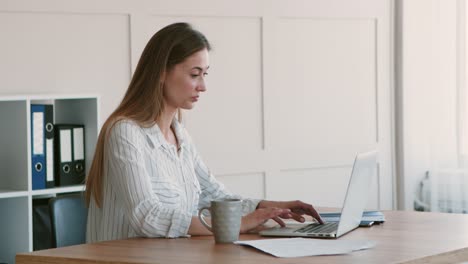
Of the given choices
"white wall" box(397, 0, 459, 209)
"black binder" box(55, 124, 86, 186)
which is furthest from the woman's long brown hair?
"white wall" box(397, 0, 459, 209)

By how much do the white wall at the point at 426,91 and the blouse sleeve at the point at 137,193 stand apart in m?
3.26

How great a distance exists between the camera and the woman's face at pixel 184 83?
2.91 metres

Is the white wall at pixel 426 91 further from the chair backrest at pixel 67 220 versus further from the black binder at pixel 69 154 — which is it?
the chair backrest at pixel 67 220

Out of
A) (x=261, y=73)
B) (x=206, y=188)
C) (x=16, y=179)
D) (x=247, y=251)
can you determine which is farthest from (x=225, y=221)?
(x=261, y=73)

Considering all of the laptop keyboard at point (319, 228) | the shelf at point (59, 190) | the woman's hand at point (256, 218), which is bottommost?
the laptop keyboard at point (319, 228)

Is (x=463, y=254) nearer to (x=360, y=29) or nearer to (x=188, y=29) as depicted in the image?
(x=188, y=29)

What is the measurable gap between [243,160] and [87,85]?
41.3 inches

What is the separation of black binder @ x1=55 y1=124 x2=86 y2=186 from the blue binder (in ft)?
0.15

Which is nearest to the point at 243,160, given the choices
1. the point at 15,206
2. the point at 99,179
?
the point at 15,206

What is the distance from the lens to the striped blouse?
266 cm

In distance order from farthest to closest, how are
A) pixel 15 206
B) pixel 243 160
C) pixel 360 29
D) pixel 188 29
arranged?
1. pixel 360 29
2. pixel 243 160
3. pixel 15 206
4. pixel 188 29

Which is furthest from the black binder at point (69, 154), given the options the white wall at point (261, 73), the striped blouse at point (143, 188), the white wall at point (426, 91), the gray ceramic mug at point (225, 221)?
the white wall at point (426, 91)

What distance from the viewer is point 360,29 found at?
18.5 feet

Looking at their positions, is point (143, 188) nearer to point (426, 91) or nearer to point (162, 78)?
point (162, 78)
